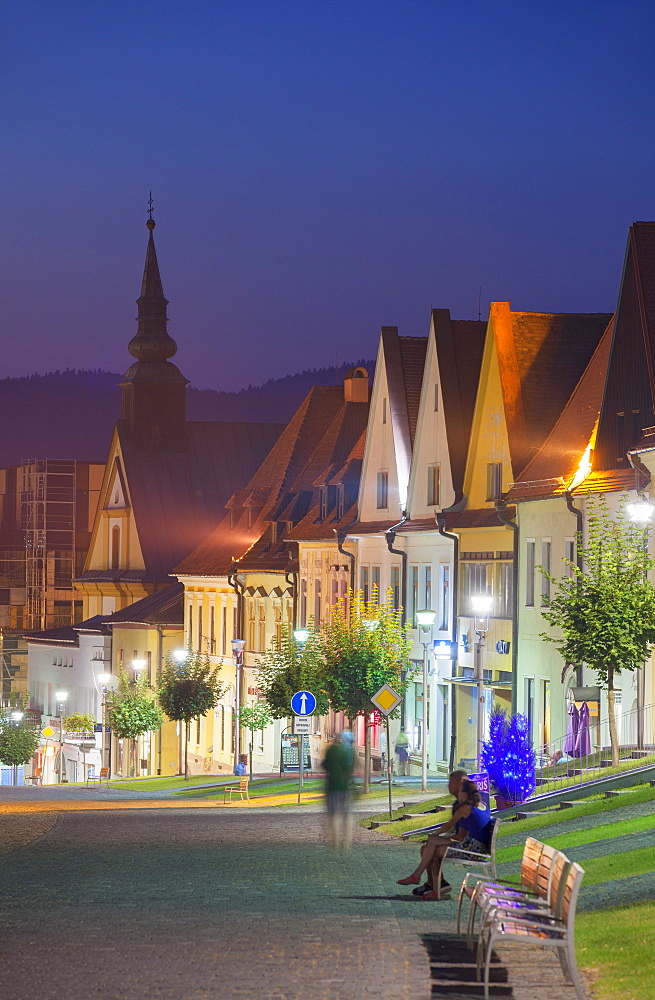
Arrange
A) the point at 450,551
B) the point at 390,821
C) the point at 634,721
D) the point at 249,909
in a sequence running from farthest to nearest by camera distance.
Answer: the point at 450,551 < the point at 634,721 < the point at 390,821 < the point at 249,909

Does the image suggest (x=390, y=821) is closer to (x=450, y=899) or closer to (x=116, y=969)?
(x=450, y=899)

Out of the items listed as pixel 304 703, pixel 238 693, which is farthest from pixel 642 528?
pixel 238 693

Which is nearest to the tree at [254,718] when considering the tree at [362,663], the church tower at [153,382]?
the tree at [362,663]

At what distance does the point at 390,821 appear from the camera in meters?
31.8

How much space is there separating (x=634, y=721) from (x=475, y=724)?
13746 mm

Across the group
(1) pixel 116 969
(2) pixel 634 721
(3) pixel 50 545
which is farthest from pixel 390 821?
(3) pixel 50 545

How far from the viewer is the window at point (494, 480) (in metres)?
48.7

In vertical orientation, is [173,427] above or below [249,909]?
above

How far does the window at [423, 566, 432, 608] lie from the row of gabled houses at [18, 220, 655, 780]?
0.12 metres

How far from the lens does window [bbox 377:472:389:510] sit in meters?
59.7

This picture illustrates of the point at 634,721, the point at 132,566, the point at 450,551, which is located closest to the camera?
the point at 634,721

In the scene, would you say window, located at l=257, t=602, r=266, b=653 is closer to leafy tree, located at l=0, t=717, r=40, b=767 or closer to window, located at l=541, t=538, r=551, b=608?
leafy tree, located at l=0, t=717, r=40, b=767

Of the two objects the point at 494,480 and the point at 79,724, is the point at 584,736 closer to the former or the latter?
the point at 494,480

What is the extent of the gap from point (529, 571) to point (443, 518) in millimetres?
6672
